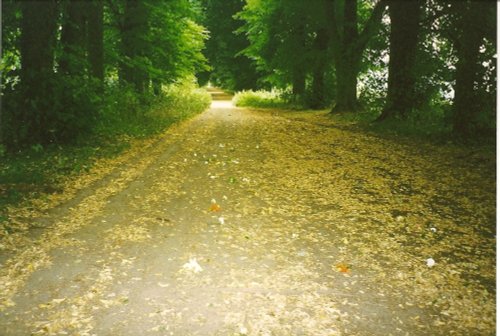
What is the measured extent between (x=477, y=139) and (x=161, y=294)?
9.42 m

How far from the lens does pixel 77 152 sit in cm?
972

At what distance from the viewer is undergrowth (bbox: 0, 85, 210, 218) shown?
701 cm

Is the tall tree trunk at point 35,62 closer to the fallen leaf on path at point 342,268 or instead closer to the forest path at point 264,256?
the forest path at point 264,256

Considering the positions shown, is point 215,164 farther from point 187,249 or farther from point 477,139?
point 477,139

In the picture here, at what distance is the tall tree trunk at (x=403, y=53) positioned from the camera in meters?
13.2

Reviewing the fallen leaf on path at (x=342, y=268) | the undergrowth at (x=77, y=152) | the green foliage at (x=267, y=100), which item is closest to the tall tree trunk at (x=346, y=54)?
the green foliage at (x=267, y=100)

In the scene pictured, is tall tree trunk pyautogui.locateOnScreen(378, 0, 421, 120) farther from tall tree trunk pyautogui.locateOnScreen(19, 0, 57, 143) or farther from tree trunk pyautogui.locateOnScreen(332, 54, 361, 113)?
tall tree trunk pyautogui.locateOnScreen(19, 0, 57, 143)

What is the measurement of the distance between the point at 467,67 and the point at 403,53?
3.92 m

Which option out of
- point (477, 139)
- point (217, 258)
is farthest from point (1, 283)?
point (477, 139)

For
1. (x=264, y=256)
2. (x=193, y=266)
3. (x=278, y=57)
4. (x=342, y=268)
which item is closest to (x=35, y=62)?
(x=193, y=266)

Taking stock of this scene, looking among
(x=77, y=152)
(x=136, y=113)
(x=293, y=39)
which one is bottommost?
(x=77, y=152)

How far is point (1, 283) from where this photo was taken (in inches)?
155

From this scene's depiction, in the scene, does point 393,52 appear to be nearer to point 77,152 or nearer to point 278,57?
point 77,152

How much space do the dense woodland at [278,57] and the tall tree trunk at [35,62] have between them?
0.02 m
